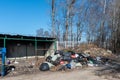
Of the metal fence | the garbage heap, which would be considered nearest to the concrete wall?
the metal fence

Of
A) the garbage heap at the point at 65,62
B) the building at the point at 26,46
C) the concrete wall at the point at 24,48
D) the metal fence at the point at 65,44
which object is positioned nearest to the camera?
the garbage heap at the point at 65,62

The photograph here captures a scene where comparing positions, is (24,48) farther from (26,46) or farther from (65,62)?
(65,62)

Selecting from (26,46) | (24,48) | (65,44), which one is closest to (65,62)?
(24,48)

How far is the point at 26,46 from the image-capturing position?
90.0 feet

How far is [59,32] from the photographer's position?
48.2 m

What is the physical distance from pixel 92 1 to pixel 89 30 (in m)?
5.74

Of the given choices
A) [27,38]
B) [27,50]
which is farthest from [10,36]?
[27,50]

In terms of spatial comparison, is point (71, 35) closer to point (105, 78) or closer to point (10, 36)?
point (10, 36)

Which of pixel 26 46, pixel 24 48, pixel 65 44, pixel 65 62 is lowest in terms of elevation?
pixel 65 62

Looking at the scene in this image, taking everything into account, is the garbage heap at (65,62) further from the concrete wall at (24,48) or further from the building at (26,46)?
the concrete wall at (24,48)

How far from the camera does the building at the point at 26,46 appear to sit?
24.4 metres

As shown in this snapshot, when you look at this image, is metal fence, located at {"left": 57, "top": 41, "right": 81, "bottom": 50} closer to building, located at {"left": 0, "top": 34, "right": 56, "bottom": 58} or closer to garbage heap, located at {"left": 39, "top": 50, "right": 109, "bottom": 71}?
building, located at {"left": 0, "top": 34, "right": 56, "bottom": 58}

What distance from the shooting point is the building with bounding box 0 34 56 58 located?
80.0ft

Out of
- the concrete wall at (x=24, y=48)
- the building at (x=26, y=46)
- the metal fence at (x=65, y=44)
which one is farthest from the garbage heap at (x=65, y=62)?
the metal fence at (x=65, y=44)
